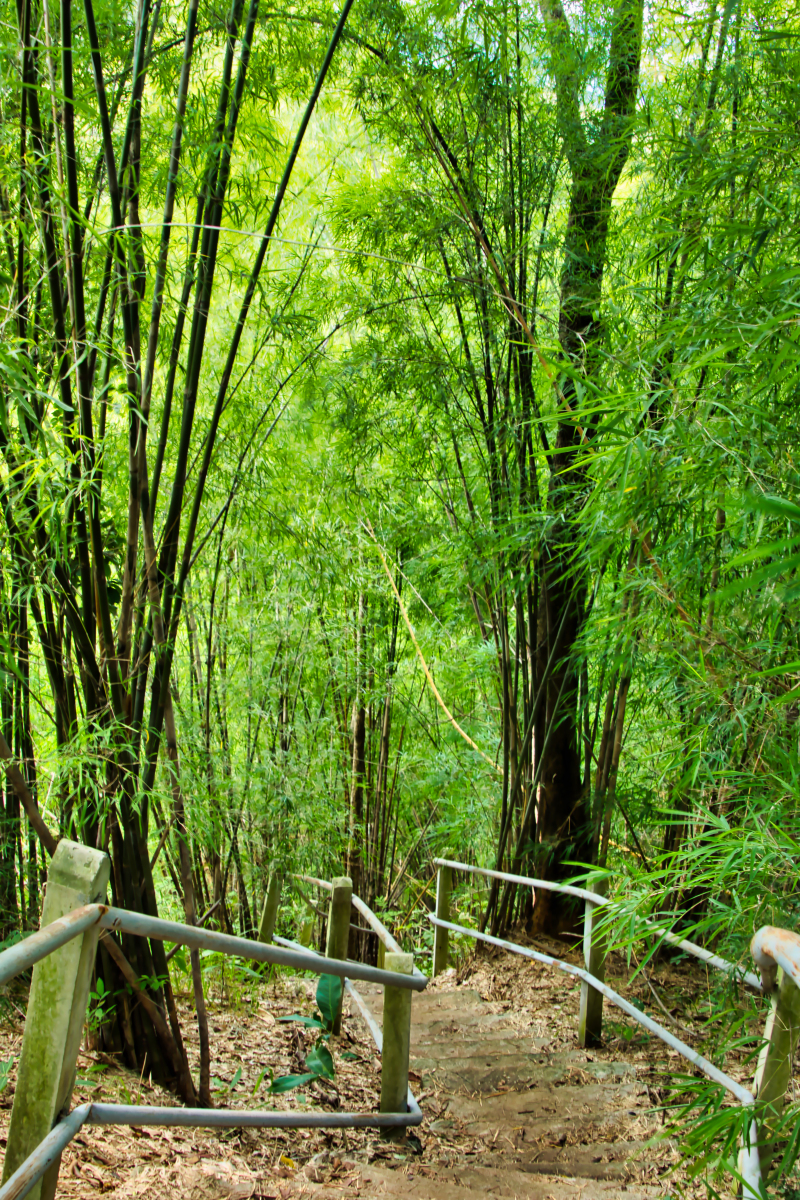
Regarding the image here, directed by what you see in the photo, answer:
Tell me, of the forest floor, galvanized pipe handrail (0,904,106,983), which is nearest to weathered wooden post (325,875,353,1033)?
the forest floor

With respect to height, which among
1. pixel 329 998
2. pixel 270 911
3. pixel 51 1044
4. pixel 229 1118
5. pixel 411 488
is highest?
pixel 411 488

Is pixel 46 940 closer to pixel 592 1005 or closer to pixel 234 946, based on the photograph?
pixel 234 946

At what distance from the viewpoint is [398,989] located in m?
2.12

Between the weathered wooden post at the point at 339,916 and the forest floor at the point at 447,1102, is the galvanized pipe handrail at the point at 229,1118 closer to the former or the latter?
the forest floor at the point at 447,1102

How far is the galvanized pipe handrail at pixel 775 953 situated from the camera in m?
1.00

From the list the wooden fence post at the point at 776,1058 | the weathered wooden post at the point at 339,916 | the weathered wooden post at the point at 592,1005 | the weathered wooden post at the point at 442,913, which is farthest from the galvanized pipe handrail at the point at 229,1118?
the weathered wooden post at the point at 442,913

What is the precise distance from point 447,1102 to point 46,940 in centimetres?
191

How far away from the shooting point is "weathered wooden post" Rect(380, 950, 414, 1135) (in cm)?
206

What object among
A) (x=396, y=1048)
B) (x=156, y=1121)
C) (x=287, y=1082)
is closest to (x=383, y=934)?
(x=396, y=1048)

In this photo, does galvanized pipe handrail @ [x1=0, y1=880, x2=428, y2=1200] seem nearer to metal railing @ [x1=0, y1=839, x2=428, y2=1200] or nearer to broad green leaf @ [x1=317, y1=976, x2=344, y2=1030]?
metal railing @ [x1=0, y1=839, x2=428, y2=1200]

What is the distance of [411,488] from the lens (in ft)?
15.0

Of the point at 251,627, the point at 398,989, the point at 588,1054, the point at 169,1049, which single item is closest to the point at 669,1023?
the point at 588,1054

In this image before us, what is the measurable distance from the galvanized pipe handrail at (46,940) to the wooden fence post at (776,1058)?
964 mm

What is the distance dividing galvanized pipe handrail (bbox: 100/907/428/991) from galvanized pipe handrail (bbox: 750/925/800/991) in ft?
3.02
